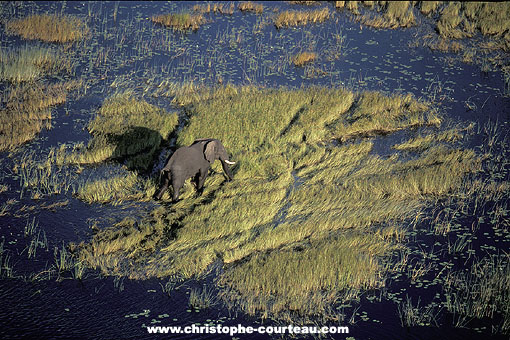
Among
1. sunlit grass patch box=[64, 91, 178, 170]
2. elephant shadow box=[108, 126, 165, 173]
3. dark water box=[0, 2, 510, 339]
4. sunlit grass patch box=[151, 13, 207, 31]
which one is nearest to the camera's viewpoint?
dark water box=[0, 2, 510, 339]

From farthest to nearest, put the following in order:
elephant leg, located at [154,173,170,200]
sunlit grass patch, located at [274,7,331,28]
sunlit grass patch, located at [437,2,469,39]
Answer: sunlit grass patch, located at [274,7,331,28] < sunlit grass patch, located at [437,2,469,39] < elephant leg, located at [154,173,170,200]

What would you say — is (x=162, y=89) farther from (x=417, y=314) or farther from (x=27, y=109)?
(x=417, y=314)

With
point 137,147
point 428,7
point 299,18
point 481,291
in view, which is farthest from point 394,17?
point 481,291

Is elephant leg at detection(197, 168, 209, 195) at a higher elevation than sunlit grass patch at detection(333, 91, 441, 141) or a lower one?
lower

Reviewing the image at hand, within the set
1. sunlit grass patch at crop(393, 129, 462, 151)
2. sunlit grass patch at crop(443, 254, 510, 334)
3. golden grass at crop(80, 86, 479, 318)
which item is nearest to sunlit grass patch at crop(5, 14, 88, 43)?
golden grass at crop(80, 86, 479, 318)

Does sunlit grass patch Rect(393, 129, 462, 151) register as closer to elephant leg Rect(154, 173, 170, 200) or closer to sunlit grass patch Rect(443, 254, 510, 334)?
sunlit grass patch Rect(443, 254, 510, 334)

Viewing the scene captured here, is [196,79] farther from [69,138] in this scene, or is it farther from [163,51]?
[69,138]
